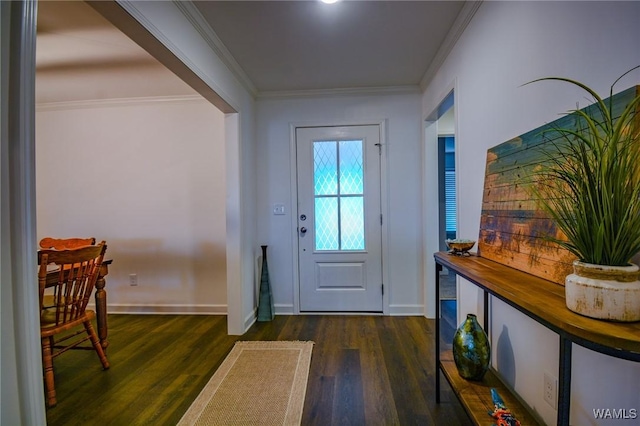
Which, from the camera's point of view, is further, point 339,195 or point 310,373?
point 339,195

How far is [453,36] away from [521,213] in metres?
1.49

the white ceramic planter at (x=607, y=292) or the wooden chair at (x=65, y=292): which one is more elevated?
the white ceramic planter at (x=607, y=292)

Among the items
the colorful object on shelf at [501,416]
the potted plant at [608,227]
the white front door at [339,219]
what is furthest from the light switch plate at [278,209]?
the potted plant at [608,227]

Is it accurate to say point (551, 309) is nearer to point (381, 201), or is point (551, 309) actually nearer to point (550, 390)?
point (550, 390)

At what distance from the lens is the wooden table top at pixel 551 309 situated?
0.58 meters

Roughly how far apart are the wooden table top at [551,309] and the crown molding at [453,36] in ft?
5.10

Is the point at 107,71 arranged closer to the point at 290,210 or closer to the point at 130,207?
the point at 130,207

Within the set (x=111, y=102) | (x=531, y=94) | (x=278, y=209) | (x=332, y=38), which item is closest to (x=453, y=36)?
(x=332, y=38)

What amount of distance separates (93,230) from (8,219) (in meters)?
2.95

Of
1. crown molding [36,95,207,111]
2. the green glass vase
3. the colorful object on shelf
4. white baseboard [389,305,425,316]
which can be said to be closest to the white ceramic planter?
the colorful object on shelf

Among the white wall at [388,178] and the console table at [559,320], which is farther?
the white wall at [388,178]

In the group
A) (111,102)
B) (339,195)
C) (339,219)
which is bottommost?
(339,219)

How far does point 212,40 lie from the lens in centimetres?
207

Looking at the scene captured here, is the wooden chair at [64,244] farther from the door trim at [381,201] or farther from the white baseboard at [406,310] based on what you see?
the white baseboard at [406,310]
